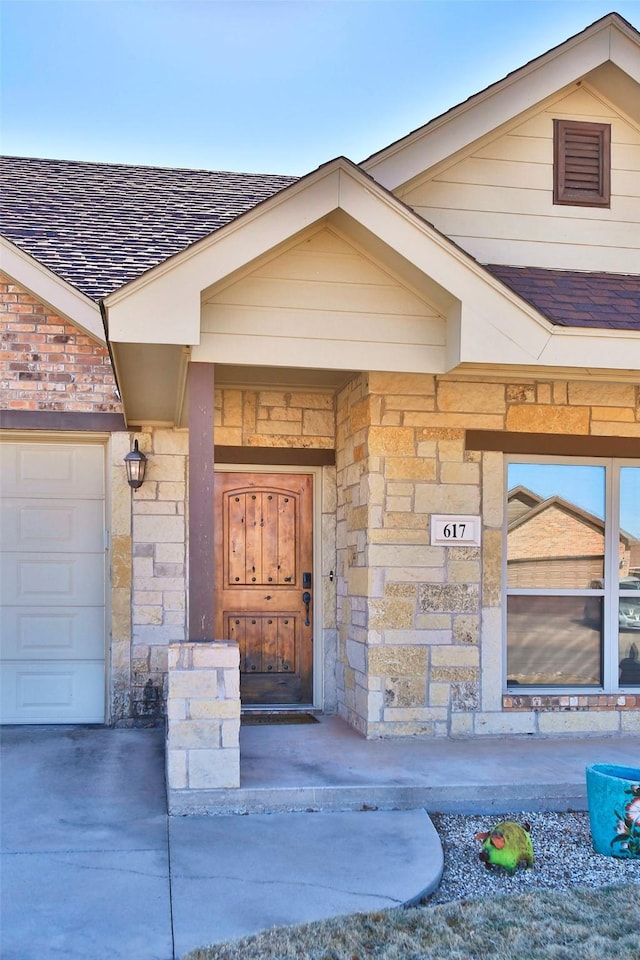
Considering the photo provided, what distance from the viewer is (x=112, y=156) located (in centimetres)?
1933

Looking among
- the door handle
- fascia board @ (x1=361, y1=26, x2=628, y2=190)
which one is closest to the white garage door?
the door handle

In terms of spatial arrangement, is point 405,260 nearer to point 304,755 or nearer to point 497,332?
point 497,332

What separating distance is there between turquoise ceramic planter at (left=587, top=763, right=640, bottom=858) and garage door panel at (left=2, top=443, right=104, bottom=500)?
496cm

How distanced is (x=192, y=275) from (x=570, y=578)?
12.3ft

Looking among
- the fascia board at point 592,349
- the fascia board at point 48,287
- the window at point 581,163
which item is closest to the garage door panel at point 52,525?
the fascia board at point 48,287

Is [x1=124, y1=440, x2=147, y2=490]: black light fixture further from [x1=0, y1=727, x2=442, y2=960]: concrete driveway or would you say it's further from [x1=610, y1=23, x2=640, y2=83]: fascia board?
[x1=610, y1=23, x2=640, y2=83]: fascia board

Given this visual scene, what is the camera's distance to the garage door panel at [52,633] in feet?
26.2

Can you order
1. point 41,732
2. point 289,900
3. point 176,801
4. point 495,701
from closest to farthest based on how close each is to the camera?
point 289,900, point 176,801, point 495,701, point 41,732

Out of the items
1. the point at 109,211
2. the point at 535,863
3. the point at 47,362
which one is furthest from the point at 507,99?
the point at 535,863

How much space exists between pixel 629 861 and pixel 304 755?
219cm

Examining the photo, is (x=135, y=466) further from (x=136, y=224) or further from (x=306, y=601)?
(x=136, y=224)

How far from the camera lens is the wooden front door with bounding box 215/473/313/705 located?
7.88 metres

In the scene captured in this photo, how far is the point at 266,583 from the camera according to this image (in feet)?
26.1

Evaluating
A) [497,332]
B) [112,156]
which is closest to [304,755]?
[497,332]
